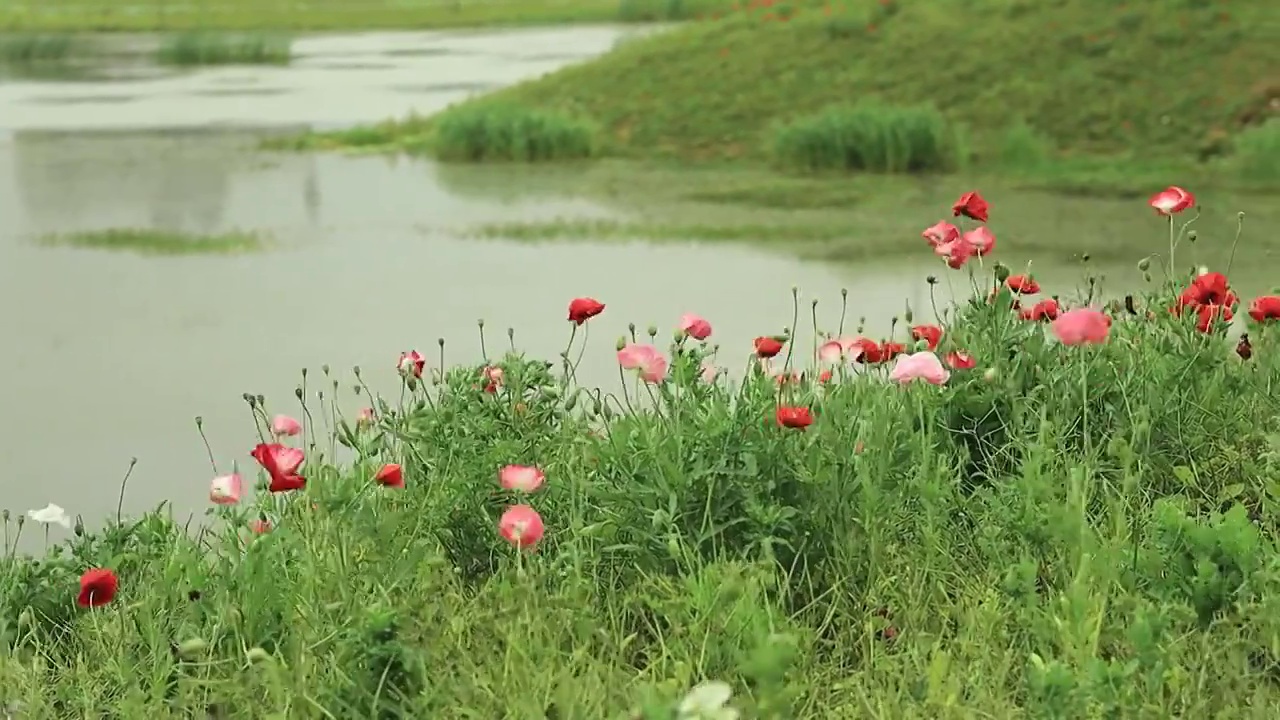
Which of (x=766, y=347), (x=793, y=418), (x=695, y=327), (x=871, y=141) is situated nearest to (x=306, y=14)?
(x=871, y=141)

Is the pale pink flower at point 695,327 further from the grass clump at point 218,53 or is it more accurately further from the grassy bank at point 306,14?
the grassy bank at point 306,14

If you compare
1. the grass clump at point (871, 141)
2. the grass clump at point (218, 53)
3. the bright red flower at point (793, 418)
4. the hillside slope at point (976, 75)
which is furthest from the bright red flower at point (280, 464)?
the grass clump at point (218, 53)

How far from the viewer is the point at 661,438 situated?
2.82 meters

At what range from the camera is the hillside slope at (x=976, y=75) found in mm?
10164

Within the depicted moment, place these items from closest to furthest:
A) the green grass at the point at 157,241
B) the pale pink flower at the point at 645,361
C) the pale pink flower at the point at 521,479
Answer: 1. the pale pink flower at the point at 521,479
2. the pale pink flower at the point at 645,361
3. the green grass at the point at 157,241

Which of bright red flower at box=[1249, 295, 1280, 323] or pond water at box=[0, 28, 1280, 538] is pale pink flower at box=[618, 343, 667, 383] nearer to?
bright red flower at box=[1249, 295, 1280, 323]

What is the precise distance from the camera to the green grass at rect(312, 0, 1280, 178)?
33.0 ft

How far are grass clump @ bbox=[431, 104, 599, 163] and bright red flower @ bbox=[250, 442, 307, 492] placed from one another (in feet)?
27.4

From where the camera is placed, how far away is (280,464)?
2436 millimetres

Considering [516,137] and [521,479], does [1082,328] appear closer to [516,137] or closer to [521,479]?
[521,479]

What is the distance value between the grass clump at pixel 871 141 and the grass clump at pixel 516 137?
1.46 meters

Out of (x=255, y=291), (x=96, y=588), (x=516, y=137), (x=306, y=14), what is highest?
(x=306, y=14)

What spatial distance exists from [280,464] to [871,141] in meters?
7.76

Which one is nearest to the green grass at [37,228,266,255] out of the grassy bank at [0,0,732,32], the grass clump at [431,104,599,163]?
the grass clump at [431,104,599,163]
